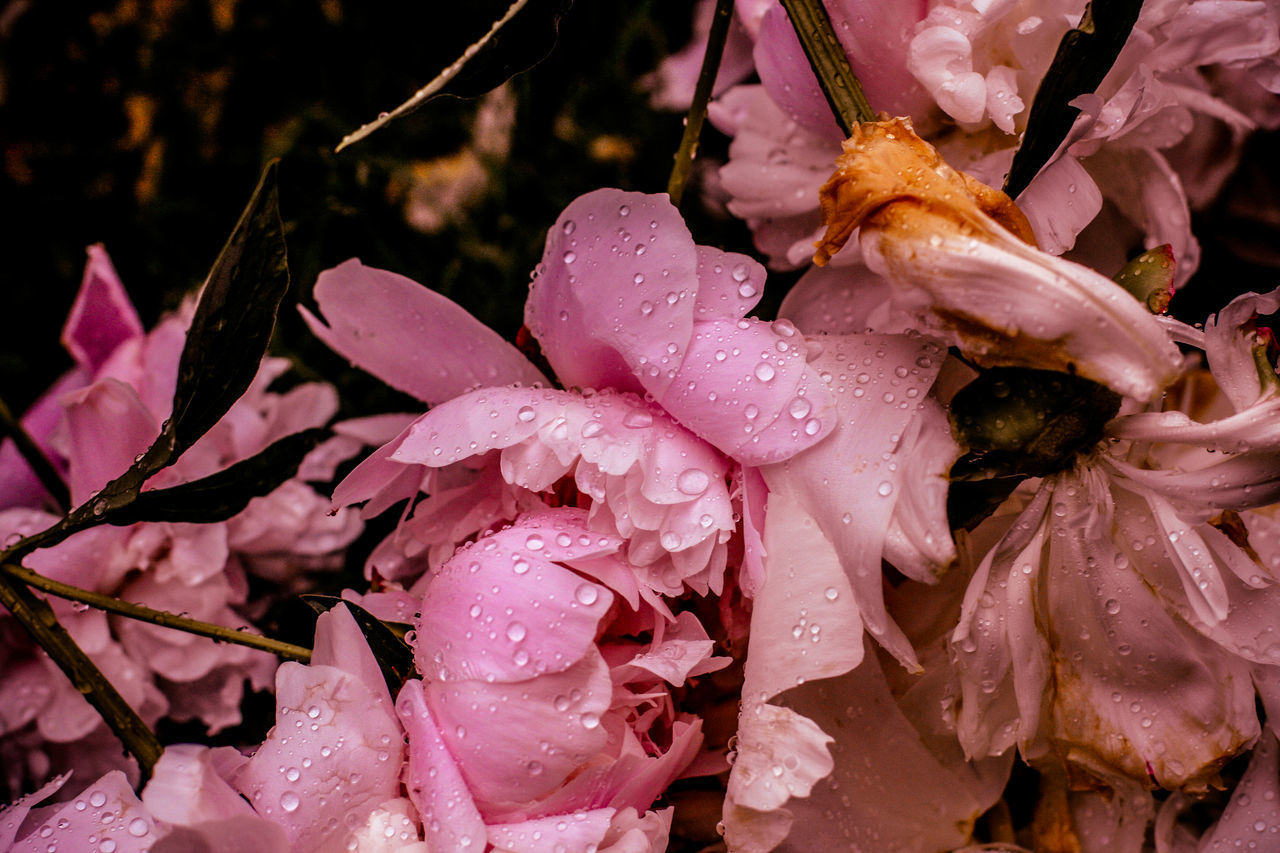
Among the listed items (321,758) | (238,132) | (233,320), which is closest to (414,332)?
(233,320)

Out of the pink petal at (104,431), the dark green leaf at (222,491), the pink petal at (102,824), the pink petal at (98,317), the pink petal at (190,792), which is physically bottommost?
the pink petal at (102,824)

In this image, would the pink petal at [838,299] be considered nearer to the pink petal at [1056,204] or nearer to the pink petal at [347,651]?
the pink petal at [1056,204]

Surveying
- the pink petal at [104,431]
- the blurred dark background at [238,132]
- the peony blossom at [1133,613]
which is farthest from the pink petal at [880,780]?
the blurred dark background at [238,132]

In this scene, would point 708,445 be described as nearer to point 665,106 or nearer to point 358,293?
point 358,293

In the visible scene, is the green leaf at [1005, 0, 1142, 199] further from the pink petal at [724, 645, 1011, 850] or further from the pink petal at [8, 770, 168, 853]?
the pink petal at [8, 770, 168, 853]

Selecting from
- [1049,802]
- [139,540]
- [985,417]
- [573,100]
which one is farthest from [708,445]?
[573,100]

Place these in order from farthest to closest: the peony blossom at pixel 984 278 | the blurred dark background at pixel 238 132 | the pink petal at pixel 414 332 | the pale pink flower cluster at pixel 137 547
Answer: the blurred dark background at pixel 238 132 → the pale pink flower cluster at pixel 137 547 → the pink petal at pixel 414 332 → the peony blossom at pixel 984 278
